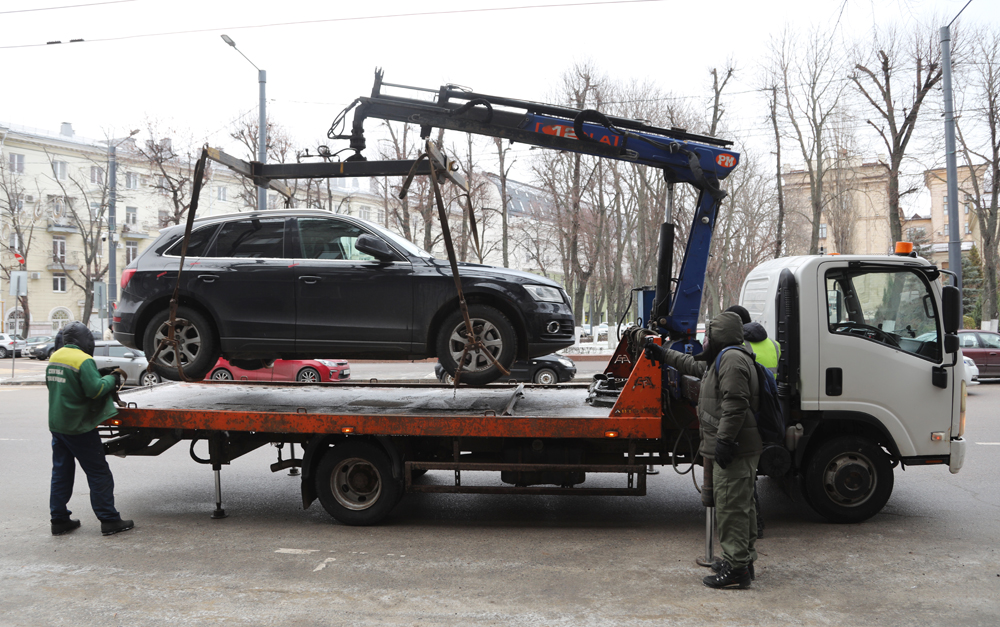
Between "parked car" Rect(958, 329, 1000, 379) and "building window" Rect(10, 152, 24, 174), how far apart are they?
171 ft

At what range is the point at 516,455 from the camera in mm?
5684

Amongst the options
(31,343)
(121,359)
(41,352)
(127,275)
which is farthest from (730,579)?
(31,343)

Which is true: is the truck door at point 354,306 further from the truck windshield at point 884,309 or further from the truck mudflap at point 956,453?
the truck mudflap at point 956,453

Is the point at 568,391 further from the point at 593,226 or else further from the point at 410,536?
→ the point at 593,226

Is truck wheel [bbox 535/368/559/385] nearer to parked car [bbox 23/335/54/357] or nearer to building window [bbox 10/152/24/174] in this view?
parked car [bbox 23/335/54/357]

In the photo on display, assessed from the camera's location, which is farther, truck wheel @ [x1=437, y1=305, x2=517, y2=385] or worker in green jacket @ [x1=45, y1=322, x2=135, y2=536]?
truck wheel @ [x1=437, y1=305, x2=517, y2=385]

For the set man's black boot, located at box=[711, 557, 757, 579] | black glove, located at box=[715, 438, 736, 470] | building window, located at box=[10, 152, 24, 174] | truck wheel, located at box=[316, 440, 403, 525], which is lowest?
man's black boot, located at box=[711, 557, 757, 579]

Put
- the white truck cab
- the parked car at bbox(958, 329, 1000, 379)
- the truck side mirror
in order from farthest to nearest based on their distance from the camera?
the parked car at bbox(958, 329, 1000, 379) → the white truck cab → the truck side mirror

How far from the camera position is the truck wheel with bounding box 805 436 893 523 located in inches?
223

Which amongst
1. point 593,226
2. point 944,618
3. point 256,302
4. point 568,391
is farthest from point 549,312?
point 593,226

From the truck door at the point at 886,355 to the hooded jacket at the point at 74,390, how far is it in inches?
231

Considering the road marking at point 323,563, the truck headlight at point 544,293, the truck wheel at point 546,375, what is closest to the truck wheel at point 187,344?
the road marking at point 323,563

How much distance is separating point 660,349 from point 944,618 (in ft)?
7.81

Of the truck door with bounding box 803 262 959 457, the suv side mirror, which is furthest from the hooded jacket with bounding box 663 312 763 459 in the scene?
the suv side mirror
